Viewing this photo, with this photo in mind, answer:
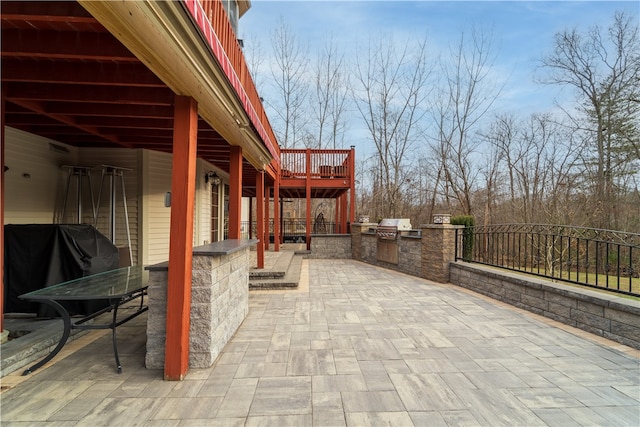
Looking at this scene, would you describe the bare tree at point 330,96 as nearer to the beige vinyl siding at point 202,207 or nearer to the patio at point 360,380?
the beige vinyl siding at point 202,207

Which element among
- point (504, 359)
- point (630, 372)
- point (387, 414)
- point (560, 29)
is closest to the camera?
point (387, 414)

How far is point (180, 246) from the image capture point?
108 inches

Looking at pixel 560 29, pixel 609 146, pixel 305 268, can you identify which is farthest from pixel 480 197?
pixel 305 268

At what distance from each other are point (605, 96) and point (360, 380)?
15.7 metres

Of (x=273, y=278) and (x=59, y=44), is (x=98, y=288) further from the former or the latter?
(x=273, y=278)

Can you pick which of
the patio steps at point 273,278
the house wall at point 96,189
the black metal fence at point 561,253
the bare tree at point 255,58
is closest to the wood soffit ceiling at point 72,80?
the house wall at point 96,189

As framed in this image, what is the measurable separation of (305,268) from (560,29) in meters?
14.4

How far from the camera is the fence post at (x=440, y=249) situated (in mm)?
6816

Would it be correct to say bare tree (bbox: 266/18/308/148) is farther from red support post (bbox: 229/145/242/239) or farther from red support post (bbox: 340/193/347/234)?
red support post (bbox: 229/145/242/239)

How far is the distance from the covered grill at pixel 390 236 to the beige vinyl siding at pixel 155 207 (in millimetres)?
5727

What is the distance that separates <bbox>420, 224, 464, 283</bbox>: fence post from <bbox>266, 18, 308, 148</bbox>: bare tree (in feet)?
41.0

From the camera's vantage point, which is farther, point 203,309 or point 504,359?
point 504,359

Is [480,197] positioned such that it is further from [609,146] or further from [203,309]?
[203,309]

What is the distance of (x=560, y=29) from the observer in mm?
12828
